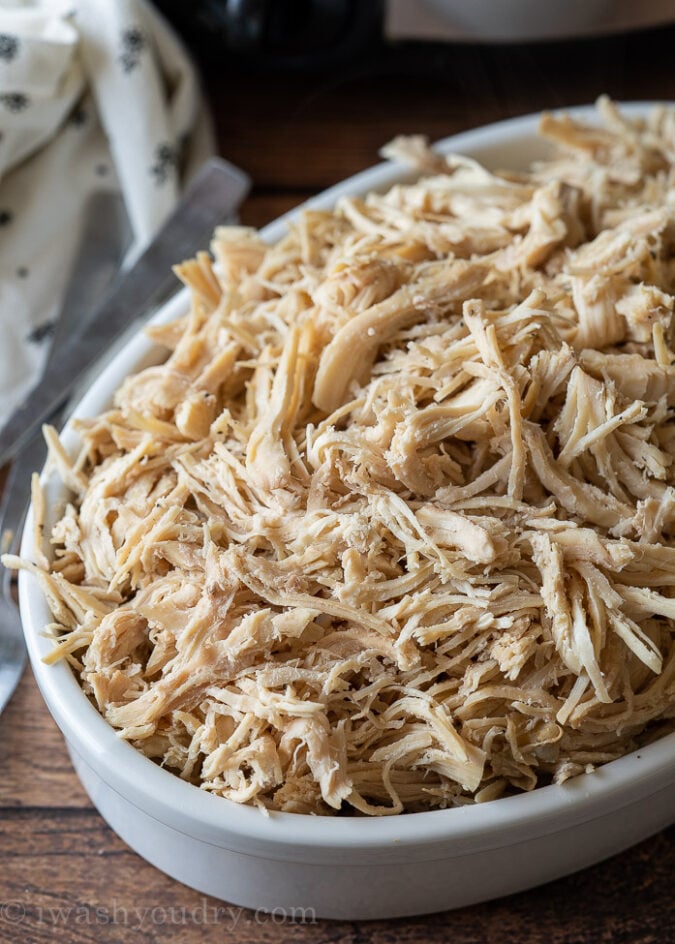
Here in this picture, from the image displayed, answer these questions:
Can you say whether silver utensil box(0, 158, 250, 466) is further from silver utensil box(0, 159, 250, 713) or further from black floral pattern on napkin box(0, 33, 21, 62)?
black floral pattern on napkin box(0, 33, 21, 62)

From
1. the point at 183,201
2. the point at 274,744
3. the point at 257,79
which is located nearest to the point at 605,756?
the point at 274,744

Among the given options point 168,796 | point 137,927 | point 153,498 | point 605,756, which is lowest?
point 137,927

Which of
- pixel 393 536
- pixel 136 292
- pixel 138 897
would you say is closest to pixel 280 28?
pixel 136 292

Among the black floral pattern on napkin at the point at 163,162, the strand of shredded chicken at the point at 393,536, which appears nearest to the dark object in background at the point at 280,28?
the black floral pattern on napkin at the point at 163,162

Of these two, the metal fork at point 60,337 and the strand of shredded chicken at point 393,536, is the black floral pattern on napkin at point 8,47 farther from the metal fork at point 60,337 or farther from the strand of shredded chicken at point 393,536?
the strand of shredded chicken at point 393,536

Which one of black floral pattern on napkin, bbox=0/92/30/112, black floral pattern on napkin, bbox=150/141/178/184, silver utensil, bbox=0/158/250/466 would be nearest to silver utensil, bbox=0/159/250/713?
silver utensil, bbox=0/158/250/466

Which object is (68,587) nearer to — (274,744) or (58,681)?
(58,681)
